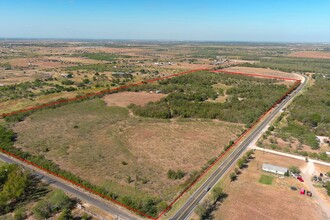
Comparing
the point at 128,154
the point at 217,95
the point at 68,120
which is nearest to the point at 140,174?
the point at 128,154

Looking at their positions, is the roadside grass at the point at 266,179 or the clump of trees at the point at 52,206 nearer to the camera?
the clump of trees at the point at 52,206

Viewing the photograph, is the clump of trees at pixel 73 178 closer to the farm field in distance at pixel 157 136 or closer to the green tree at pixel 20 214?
the farm field in distance at pixel 157 136

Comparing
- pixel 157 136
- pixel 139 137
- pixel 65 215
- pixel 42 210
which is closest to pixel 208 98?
pixel 157 136

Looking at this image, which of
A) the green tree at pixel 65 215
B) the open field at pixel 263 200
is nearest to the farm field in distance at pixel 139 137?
the green tree at pixel 65 215

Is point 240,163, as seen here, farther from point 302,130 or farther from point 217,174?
point 302,130

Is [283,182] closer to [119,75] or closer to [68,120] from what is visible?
[68,120]

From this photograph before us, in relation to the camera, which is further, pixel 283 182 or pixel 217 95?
pixel 217 95

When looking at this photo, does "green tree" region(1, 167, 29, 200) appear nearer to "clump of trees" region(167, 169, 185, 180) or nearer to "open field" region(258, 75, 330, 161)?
"clump of trees" region(167, 169, 185, 180)
